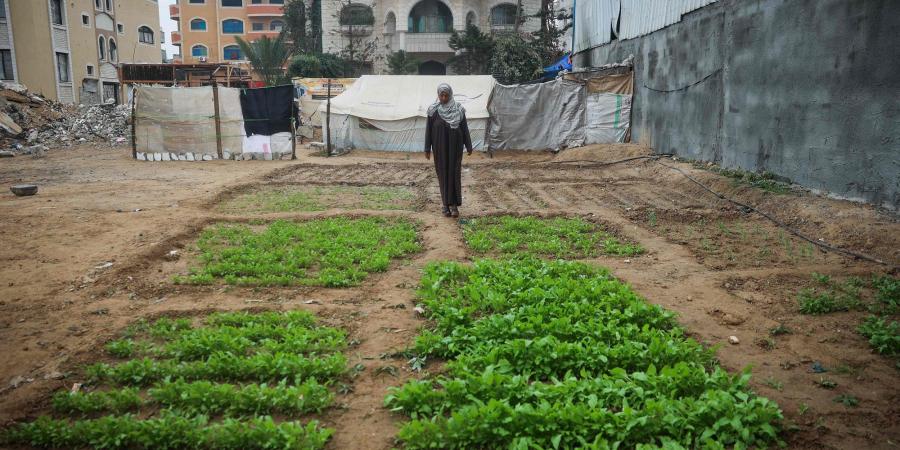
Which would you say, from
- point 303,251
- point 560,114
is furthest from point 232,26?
point 303,251

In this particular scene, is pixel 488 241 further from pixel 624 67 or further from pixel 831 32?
pixel 624 67

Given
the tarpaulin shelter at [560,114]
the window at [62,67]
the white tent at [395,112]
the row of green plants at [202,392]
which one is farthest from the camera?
the window at [62,67]

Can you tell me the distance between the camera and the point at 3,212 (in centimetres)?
841

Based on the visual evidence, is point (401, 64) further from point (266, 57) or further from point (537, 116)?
point (537, 116)

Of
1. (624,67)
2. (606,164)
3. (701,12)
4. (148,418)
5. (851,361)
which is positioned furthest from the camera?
(624,67)

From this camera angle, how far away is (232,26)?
53219mm

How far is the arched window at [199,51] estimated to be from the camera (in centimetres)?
5309

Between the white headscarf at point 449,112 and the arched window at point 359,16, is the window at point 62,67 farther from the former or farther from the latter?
the white headscarf at point 449,112

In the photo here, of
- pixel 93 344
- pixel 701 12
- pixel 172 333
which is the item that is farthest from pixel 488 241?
pixel 701 12

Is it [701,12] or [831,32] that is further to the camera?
[701,12]

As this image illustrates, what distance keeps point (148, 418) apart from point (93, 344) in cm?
118

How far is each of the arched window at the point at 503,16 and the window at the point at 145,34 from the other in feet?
77.2

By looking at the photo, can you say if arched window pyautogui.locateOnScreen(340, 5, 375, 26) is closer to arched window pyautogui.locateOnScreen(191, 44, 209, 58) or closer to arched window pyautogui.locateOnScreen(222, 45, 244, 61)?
arched window pyautogui.locateOnScreen(222, 45, 244, 61)

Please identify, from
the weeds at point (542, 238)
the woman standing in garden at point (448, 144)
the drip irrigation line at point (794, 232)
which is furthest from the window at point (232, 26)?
the weeds at point (542, 238)
